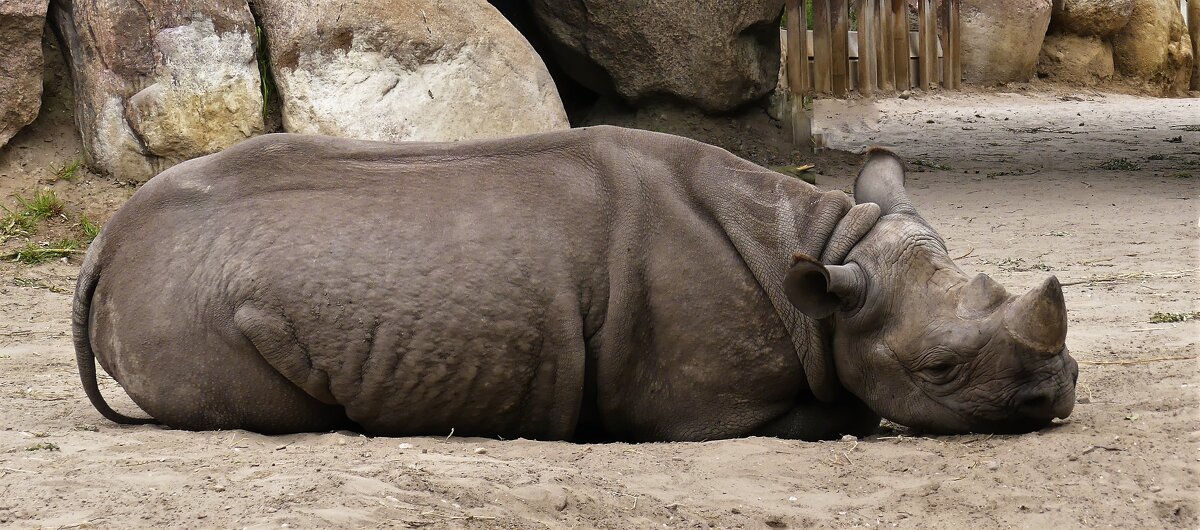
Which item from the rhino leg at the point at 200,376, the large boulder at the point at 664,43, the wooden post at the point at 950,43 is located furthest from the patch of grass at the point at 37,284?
the wooden post at the point at 950,43

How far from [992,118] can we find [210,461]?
1429cm

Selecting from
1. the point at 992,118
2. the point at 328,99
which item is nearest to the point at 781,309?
the point at 328,99

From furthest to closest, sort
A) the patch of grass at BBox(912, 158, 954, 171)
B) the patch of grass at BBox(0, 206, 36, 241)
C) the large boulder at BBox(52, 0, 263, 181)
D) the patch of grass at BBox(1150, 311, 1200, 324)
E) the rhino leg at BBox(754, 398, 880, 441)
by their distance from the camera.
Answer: the patch of grass at BBox(912, 158, 954, 171)
the large boulder at BBox(52, 0, 263, 181)
the patch of grass at BBox(0, 206, 36, 241)
the patch of grass at BBox(1150, 311, 1200, 324)
the rhino leg at BBox(754, 398, 880, 441)

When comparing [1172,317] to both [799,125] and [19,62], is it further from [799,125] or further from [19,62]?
[19,62]

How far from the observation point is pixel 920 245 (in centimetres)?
429

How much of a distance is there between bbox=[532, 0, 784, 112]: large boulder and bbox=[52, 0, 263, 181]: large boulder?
3.44 metres

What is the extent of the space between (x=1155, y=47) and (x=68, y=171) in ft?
61.1

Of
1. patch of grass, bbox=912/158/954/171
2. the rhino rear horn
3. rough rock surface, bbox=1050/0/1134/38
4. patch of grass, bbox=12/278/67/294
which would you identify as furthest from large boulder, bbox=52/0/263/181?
rough rock surface, bbox=1050/0/1134/38

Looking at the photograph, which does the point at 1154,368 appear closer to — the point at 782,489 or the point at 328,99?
the point at 782,489

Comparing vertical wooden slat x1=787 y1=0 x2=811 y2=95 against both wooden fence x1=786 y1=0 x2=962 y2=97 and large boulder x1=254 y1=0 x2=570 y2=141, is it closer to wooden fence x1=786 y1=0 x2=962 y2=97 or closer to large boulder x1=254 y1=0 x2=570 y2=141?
wooden fence x1=786 y1=0 x2=962 y2=97

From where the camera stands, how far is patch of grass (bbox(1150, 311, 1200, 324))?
226 inches

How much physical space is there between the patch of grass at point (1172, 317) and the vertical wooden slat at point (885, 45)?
45.0ft

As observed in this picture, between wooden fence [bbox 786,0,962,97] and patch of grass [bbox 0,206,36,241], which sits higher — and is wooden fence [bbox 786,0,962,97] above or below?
below

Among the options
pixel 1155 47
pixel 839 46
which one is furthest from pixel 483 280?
pixel 1155 47
